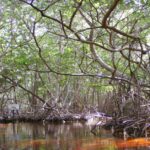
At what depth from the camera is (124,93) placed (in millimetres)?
9336

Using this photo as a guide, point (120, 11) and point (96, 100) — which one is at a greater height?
point (120, 11)

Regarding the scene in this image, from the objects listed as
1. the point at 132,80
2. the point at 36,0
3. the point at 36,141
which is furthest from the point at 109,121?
the point at 36,0

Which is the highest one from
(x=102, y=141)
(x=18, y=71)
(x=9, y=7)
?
(x=9, y=7)

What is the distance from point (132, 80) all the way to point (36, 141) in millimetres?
2484

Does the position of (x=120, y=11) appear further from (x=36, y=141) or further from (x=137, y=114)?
(x=36, y=141)

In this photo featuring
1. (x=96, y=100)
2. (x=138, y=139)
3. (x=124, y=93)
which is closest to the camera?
(x=138, y=139)

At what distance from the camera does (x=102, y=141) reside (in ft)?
25.9

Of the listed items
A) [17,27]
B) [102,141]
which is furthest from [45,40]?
[102,141]

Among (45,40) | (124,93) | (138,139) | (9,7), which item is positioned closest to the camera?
(138,139)

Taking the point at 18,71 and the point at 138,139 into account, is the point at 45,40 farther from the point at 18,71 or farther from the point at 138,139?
the point at 138,139

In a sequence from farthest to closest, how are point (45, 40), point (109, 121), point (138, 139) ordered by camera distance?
point (45, 40)
point (109, 121)
point (138, 139)

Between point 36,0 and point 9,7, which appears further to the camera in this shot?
point 9,7

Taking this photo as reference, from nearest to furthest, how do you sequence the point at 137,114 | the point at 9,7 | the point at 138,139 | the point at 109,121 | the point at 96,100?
the point at 138,139, the point at 137,114, the point at 109,121, the point at 9,7, the point at 96,100

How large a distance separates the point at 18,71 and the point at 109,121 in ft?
14.2
